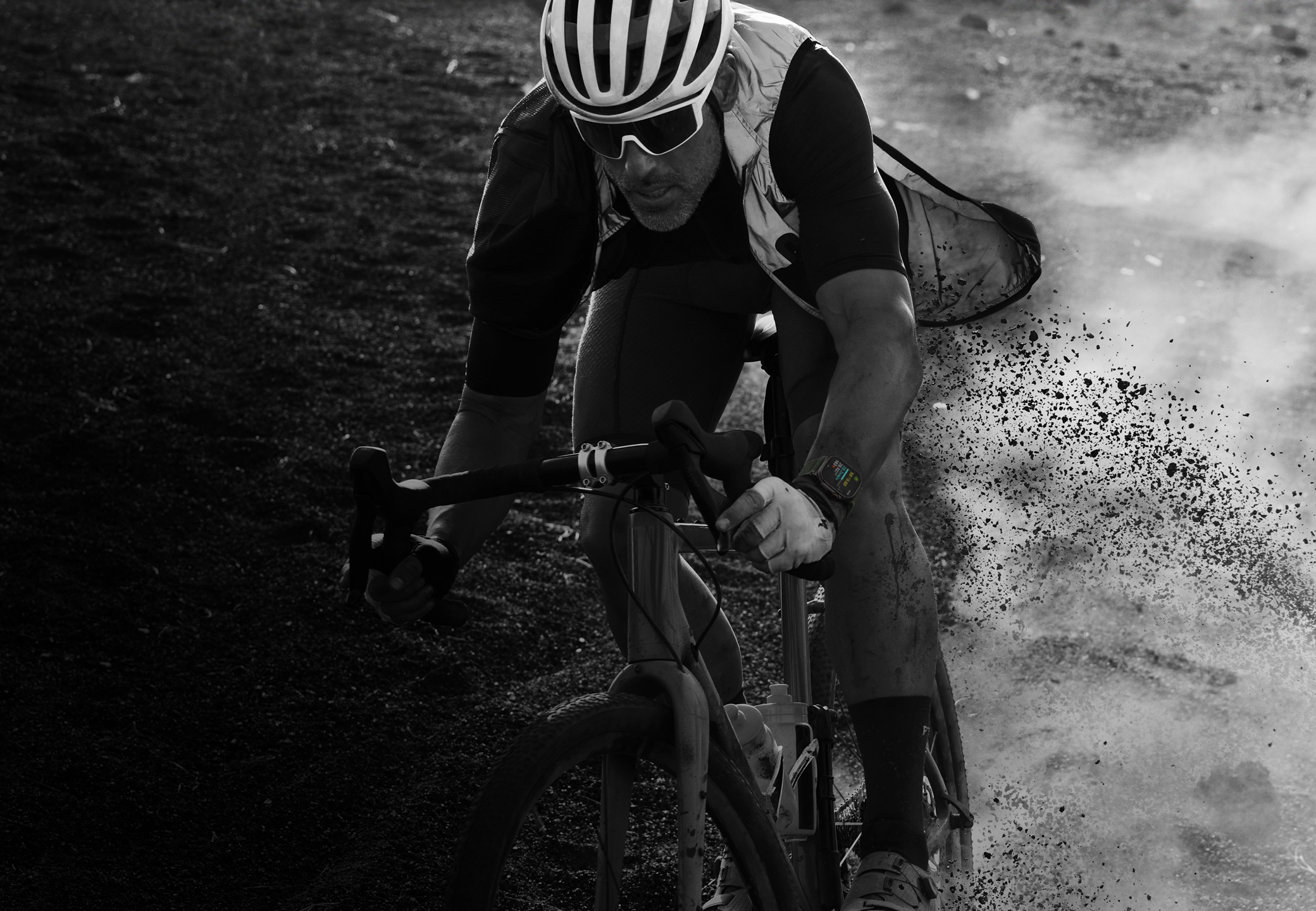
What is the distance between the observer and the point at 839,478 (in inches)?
79.3

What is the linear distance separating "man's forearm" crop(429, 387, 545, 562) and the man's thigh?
0.43ft

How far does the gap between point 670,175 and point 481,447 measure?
604 mm

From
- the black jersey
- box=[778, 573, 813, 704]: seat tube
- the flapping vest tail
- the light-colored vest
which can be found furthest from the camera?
the flapping vest tail

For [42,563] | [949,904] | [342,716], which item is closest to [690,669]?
[949,904]

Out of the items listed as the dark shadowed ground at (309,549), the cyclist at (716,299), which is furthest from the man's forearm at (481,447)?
the dark shadowed ground at (309,549)

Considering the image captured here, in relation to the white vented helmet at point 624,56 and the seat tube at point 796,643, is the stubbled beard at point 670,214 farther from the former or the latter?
the seat tube at point 796,643

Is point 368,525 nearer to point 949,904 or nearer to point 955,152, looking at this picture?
point 949,904

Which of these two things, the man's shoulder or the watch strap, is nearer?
the watch strap

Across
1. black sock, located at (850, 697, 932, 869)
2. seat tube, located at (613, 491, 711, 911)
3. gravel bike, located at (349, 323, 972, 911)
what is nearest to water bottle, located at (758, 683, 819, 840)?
gravel bike, located at (349, 323, 972, 911)

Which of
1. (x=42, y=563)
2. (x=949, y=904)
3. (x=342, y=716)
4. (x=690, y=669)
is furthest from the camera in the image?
(x=42, y=563)

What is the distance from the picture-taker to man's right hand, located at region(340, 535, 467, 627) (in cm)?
207

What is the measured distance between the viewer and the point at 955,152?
361 inches

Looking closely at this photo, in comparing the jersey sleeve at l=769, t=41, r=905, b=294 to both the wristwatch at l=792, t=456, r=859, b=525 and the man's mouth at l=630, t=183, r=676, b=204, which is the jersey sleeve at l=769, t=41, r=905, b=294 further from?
the wristwatch at l=792, t=456, r=859, b=525

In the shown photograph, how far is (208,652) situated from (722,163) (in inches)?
93.2
